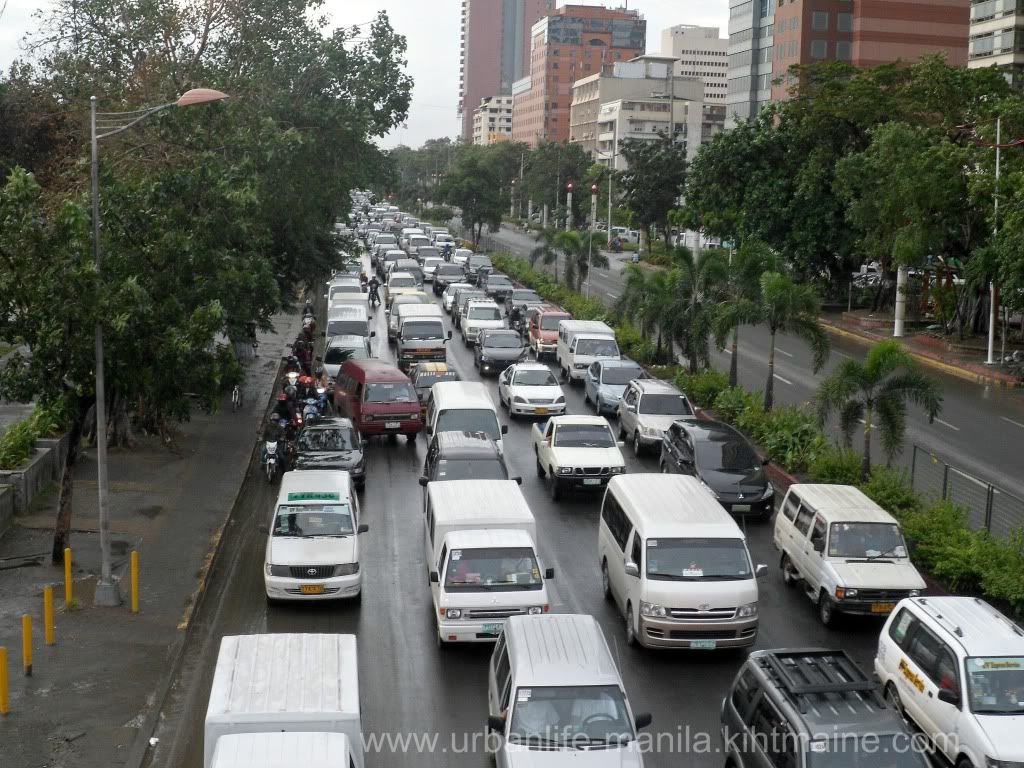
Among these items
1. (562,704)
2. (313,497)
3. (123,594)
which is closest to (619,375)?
(313,497)

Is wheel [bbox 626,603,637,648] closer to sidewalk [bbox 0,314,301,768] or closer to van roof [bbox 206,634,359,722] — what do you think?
van roof [bbox 206,634,359,722]

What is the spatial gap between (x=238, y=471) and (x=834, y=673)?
1727cm

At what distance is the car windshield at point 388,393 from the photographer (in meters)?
29.7

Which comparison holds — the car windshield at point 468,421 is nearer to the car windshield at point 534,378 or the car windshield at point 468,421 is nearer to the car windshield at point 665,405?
the car windshield at point 665,405

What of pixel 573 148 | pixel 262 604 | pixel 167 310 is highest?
pixel 573 148

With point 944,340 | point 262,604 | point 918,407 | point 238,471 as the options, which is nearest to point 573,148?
point 944,340

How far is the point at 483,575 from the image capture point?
52.5ft

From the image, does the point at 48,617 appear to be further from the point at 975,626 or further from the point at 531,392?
the point at 531,392

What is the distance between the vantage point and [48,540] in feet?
68.4

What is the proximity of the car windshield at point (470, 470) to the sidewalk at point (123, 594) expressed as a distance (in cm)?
416

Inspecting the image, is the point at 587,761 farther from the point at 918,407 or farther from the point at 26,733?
the point at 918,407

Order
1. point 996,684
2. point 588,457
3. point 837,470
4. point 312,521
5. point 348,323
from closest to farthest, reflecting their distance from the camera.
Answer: point 996,684, point 312,521, point 837,470, point 588,457, point 348,323

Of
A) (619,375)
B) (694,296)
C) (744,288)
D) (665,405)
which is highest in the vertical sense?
(744,288)

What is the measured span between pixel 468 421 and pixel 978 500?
416 inches
